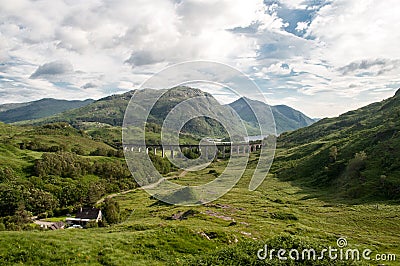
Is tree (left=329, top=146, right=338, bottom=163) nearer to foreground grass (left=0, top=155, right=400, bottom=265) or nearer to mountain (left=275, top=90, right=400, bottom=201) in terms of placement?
mountain (left=275, top=90, right=400, bottom=201)

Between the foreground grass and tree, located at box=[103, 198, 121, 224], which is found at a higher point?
the foreground grass

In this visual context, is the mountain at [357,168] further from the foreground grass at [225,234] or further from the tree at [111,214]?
the tree at [111,214]

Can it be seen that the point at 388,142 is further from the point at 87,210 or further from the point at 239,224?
the point at 87,210

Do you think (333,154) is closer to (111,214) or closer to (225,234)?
(111,214)

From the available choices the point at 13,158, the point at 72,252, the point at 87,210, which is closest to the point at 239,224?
the point at 72,252

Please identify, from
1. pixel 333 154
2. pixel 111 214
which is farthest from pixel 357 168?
pixel 111 214

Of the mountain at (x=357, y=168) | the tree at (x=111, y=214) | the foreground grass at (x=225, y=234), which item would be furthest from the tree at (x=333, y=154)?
the tree at (x=111, y=214)

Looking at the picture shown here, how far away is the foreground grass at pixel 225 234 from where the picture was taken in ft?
77.0

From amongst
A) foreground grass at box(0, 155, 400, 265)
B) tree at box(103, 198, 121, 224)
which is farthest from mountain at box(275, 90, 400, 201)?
tree at box(103, 198, 121, 224)

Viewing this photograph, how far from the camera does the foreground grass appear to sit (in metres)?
23.5

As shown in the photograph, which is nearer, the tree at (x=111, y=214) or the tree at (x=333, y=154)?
the tree at (x=111, y=214)

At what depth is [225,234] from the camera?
36219 mm

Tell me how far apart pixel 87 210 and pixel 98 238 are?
206 ft

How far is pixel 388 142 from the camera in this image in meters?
113
